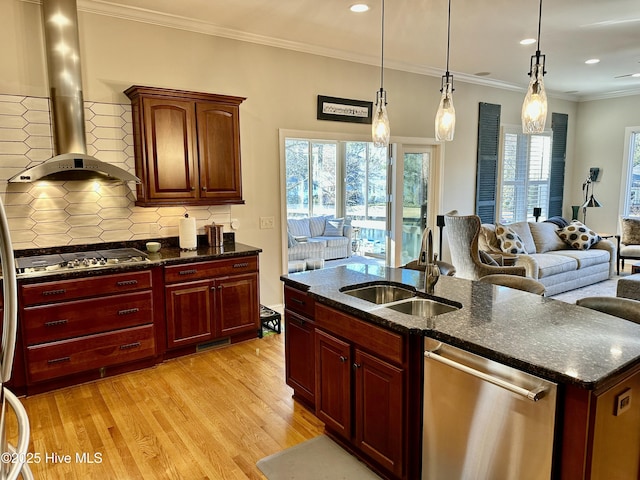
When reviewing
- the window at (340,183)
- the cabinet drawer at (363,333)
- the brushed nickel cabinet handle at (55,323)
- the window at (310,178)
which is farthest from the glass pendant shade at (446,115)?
the window at (310,178)

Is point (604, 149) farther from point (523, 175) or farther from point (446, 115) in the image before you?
A: point (446, 115)

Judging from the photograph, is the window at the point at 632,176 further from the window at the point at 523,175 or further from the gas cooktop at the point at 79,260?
the gas cooktop at the point at 79,260

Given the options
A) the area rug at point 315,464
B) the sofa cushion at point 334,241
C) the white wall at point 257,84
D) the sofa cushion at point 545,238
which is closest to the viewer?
the area rug at point 315,464

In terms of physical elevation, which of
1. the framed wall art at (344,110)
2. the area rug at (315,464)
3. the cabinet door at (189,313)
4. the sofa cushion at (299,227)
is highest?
the framed wall art at (344,110)

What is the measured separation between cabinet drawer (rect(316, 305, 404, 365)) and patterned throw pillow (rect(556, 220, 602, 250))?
5.57 m

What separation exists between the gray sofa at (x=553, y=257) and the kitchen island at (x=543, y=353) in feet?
10.8

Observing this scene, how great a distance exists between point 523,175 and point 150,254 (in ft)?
20.5

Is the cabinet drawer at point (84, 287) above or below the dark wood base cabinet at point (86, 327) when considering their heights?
above

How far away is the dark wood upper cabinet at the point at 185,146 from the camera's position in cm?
373

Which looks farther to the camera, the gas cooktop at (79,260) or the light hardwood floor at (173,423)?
the gas cooktop at (79,260)

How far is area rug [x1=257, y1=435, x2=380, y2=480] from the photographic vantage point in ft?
7.63

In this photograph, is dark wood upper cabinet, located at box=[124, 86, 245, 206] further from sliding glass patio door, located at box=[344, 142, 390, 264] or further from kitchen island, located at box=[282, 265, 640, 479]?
sliding glass patio door, located at box=[344, 142, 390, 264]

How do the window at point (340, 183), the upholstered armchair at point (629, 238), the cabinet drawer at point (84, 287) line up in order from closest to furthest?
the cabinet drawer at point (84, 287) → the upholstered armchair at point (629, 238) → the window at point (340, 183)

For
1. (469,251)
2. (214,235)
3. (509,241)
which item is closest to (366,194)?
(509,241)
